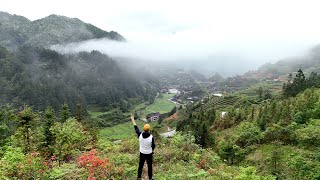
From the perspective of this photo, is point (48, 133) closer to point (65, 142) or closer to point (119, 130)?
point (65, 142)

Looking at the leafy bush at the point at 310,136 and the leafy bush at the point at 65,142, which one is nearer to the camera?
the leafy bush at the point at 65,142

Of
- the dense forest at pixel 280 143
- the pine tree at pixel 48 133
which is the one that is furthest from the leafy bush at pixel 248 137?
the pine tree at pixel 48 133

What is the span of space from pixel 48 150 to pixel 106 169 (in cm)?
1393

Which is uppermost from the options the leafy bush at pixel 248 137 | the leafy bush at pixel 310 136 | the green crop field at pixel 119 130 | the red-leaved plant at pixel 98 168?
the red-leaved plant at pixel 98 168

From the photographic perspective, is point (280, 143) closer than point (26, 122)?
No

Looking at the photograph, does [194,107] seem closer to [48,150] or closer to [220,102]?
[220,102]

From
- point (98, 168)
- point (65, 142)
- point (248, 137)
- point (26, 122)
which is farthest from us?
point (248, 137)

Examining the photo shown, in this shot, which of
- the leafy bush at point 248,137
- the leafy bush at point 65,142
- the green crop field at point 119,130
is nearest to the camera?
the leafy bush at point 65,142

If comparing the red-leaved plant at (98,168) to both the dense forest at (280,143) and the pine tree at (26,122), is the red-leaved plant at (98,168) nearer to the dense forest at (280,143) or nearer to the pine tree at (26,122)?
the dense forest at (280,143)

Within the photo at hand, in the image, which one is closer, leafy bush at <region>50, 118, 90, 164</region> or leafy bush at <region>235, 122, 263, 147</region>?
leafy bush at <region>50, 118, 90, 164</region>

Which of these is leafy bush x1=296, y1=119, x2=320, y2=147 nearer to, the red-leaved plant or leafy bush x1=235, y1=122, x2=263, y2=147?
leafy bush x1=235, y1=122, x2=263, y2=147

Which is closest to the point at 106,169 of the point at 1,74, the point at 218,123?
the point at 218,123

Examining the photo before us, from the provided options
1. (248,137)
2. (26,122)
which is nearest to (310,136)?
(248,137)

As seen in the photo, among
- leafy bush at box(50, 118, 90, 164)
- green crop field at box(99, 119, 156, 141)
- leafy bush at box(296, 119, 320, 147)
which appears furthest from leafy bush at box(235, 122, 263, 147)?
green crop field at box(99, 119, 156, 141)
